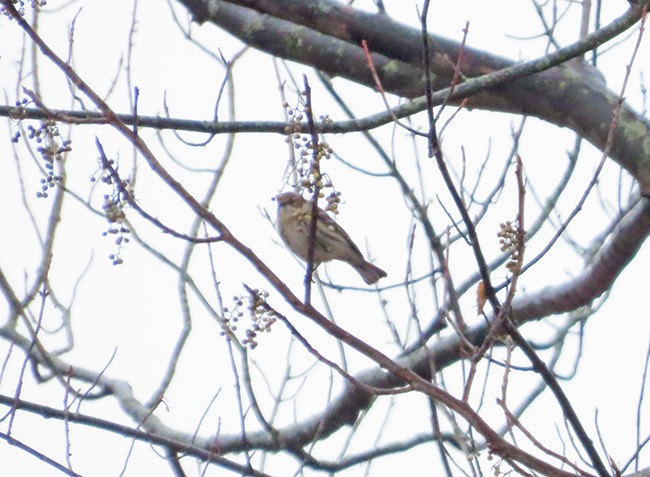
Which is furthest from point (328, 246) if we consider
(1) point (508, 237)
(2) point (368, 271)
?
(1) point (508, 237)

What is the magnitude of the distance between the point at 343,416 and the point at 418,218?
0.70m

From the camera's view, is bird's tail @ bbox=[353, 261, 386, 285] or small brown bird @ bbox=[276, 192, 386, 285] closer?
small brown bird @ bbox=[276, 192, 386, 285]

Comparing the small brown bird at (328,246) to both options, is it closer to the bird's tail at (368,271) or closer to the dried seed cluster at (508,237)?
the bird's tail at (368,271)

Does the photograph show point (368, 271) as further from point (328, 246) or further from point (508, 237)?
point (508, 237)

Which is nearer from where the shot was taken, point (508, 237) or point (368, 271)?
point (508, 237)

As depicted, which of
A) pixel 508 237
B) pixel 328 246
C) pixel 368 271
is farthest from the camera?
pixel 368 271

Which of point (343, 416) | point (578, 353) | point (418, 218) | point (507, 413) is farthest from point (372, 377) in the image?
point (507, 413)

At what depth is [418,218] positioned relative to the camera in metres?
3.61

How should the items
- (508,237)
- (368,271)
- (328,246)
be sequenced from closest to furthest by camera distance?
(508,237) < (328,246) < (368,271)

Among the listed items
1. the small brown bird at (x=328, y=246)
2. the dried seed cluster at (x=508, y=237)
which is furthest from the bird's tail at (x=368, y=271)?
the dried seed cluster at (x=508, y=237)

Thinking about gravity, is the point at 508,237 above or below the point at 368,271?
below

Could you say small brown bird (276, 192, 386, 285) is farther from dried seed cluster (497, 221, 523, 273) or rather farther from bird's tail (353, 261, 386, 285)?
dried seed cluster (497, 221, 523, 273)

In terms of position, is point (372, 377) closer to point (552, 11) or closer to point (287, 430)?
point (287, 430)

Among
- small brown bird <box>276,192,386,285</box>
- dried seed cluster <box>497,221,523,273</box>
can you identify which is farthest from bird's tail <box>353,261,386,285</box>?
dried seed cluster <box>497,221,523,273</box>
